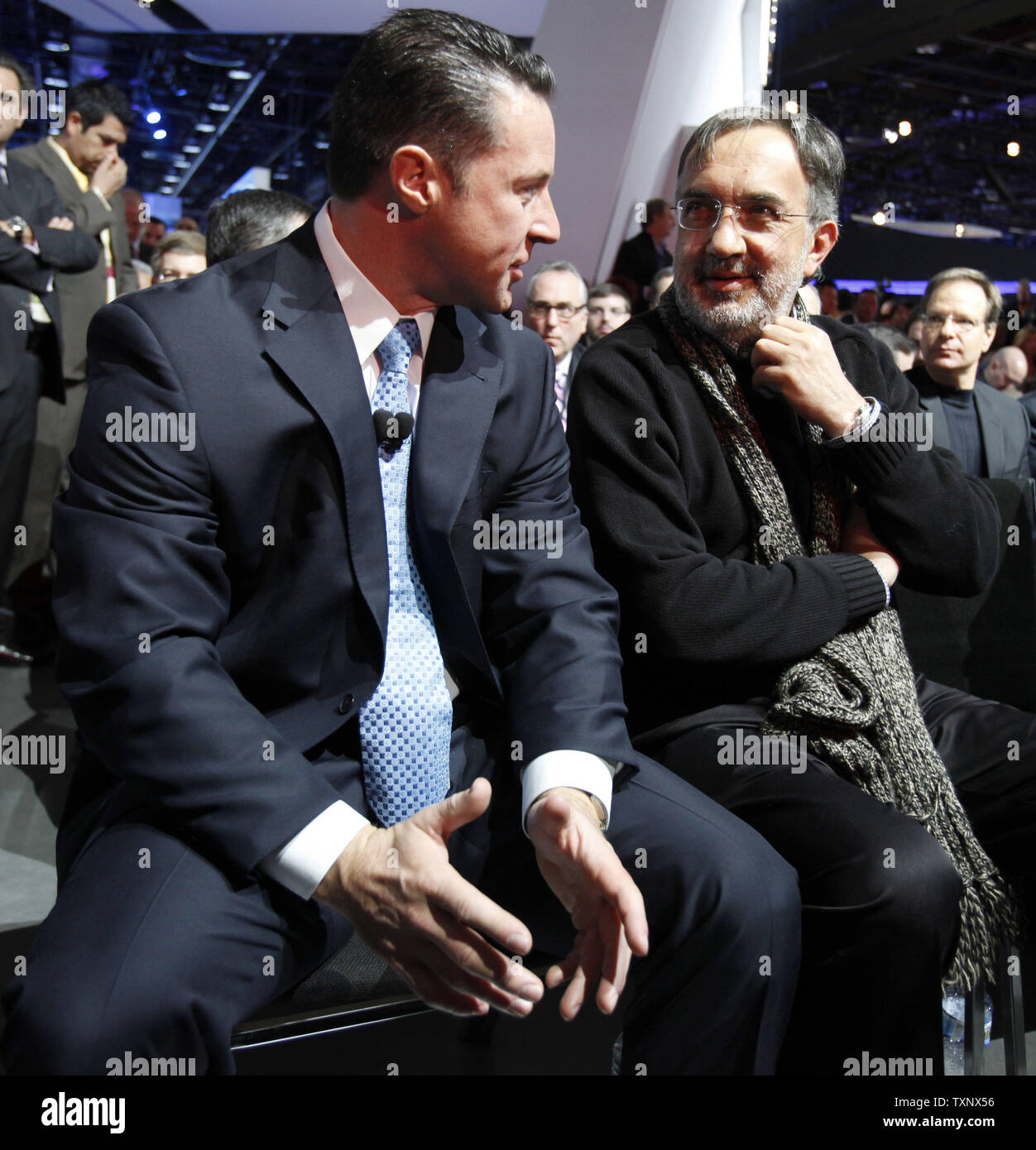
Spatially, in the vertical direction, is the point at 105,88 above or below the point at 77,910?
above

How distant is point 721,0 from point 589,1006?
614 cm

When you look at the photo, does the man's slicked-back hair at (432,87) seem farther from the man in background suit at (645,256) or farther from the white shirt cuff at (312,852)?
the man in background suit at (645,256)

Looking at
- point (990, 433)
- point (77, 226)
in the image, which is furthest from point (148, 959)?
point (77, 226)

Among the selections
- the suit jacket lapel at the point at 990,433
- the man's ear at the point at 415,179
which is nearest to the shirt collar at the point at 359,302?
the man's ear at the point at 415,179

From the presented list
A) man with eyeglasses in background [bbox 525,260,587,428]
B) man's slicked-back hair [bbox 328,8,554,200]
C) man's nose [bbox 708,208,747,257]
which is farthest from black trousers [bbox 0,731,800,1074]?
man with eyeglasses in background [bbox 525,260,587,428]

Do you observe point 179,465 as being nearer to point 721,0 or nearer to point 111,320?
point 111,320

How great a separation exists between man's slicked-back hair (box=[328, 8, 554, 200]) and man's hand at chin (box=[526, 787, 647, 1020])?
2.79ft

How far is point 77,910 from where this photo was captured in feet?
3.92

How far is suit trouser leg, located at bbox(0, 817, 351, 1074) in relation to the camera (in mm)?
1104

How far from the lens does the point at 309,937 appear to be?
1.33 m

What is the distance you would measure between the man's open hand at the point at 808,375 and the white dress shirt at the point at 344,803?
2.09ft

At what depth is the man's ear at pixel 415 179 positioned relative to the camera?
1422 mm

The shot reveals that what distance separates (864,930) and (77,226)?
14.2 ft
